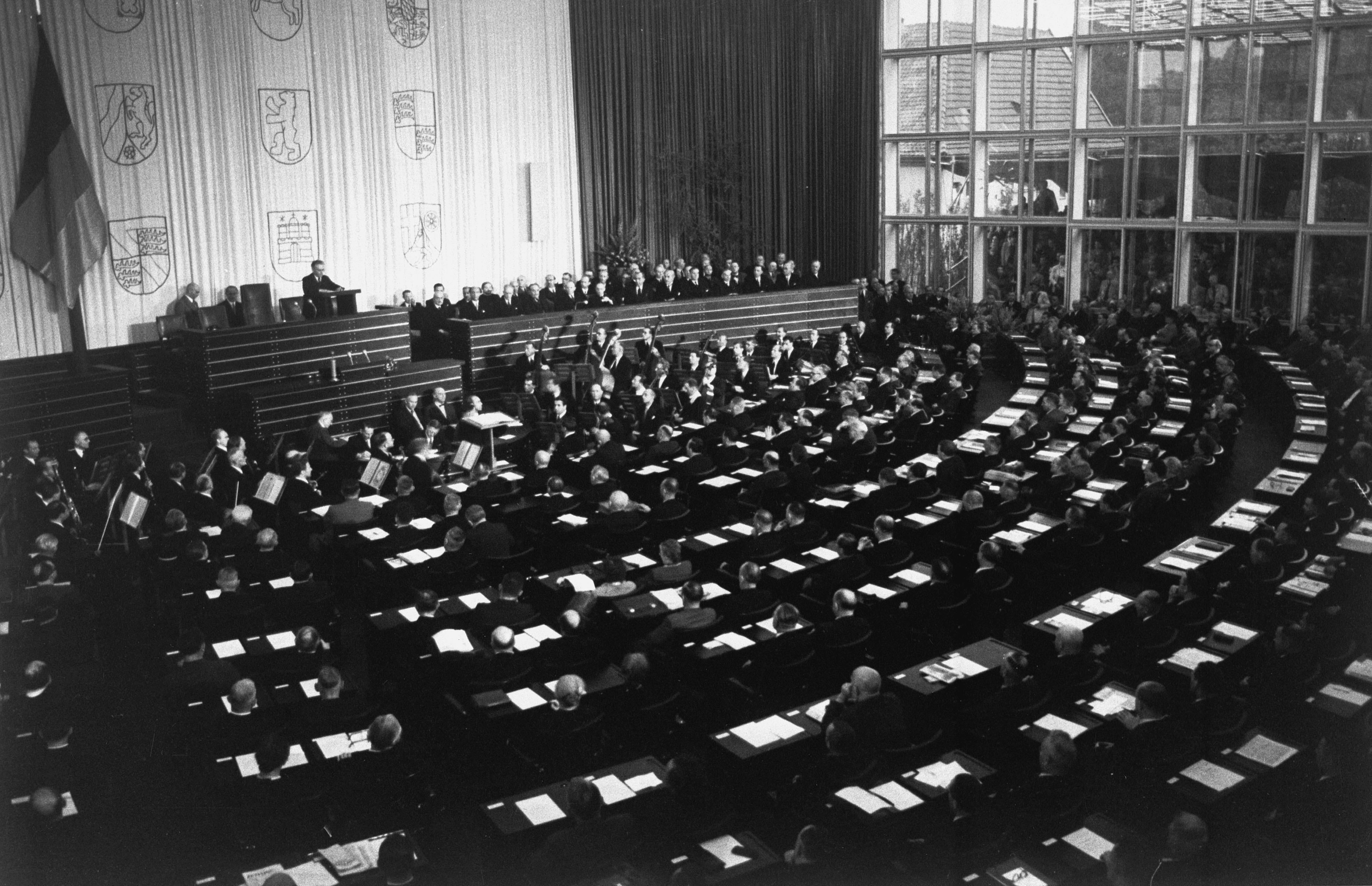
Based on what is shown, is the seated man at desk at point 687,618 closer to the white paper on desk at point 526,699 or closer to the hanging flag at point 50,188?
the white paper on desk at point 526,699

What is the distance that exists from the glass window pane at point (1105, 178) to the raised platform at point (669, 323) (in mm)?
6644

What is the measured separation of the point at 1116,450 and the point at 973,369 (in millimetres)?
6000

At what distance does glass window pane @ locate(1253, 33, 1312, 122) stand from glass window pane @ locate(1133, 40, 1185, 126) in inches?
62.2

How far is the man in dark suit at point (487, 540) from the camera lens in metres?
11.9

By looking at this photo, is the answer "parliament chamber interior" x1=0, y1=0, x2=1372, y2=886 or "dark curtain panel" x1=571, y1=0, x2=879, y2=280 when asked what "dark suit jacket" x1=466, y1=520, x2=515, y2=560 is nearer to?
"parliament chamber interior" x1=0, y1=0, x2=1372, y2=886

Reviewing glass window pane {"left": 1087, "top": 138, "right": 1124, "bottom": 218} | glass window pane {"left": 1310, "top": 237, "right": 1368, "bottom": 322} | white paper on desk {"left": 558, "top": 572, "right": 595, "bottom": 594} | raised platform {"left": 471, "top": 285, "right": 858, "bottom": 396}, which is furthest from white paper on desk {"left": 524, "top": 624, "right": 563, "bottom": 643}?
glass window pane {"left": 1087, "top": 138, "right": 1124, "bottom": 218}

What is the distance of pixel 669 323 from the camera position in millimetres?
23703

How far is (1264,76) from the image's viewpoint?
2472 cm

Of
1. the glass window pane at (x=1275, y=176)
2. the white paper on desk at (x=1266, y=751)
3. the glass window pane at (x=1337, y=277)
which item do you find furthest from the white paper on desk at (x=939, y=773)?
the glass window pane at (x=1275, y=176)

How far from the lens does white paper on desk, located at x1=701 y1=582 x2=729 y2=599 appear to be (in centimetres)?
1048

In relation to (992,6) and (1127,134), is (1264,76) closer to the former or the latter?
(1127,134)

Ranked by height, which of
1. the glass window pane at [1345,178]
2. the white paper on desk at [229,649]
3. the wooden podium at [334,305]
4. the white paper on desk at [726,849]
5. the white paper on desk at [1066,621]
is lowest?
the white paper on desk at [726,849]

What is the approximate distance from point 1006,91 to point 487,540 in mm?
22082

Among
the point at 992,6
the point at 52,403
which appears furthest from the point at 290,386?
the point at 992,6
